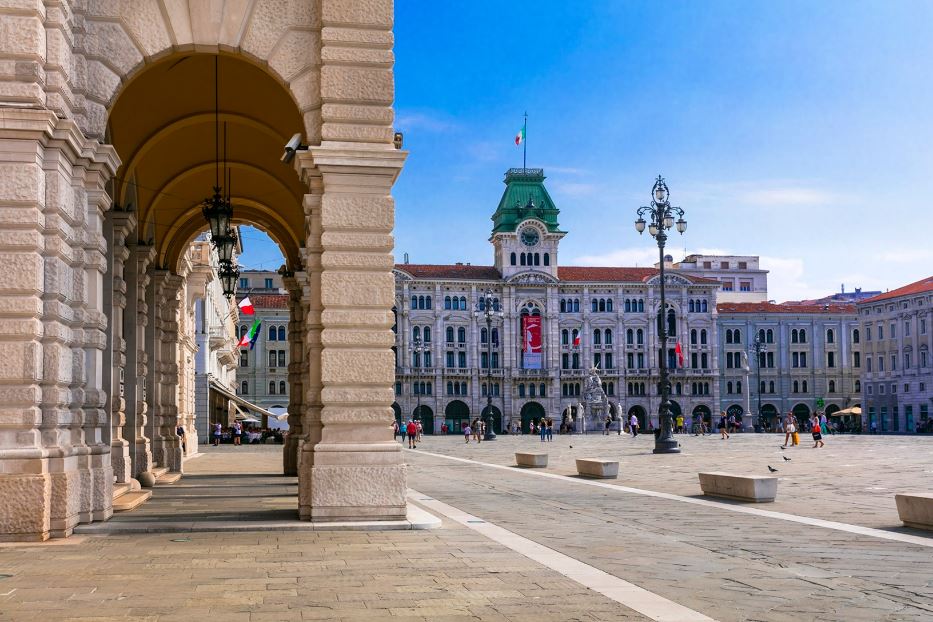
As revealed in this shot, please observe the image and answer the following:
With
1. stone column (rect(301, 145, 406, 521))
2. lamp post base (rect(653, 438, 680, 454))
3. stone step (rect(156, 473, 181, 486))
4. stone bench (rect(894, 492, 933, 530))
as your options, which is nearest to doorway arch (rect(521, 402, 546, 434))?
lamp post base (rect(653, 438, 680, 454))

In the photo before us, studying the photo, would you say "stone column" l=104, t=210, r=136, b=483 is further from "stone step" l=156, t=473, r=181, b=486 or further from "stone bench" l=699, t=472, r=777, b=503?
"stone bench" l=699, t=472, r=777, b=503

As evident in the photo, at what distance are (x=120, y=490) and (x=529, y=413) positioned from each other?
93418 millimetres

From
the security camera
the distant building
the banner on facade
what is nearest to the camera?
the security camera

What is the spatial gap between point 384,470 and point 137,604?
5376 mm

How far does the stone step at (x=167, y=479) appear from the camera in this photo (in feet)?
72.8

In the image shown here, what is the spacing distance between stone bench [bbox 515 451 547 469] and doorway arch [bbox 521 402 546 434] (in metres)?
78.1

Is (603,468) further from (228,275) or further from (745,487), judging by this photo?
(228,275)

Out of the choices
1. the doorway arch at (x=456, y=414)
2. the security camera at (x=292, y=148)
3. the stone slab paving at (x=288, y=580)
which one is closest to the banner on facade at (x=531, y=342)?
the doorway arch at (x=456, y=414)

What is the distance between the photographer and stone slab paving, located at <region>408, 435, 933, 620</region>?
871 cm

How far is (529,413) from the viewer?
109875 mm

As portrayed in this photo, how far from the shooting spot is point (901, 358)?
10144cm

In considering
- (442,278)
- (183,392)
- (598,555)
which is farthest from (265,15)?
(442,278)

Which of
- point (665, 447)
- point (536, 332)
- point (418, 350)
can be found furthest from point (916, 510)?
point (536, 332)

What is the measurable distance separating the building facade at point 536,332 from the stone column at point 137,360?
83.4m
